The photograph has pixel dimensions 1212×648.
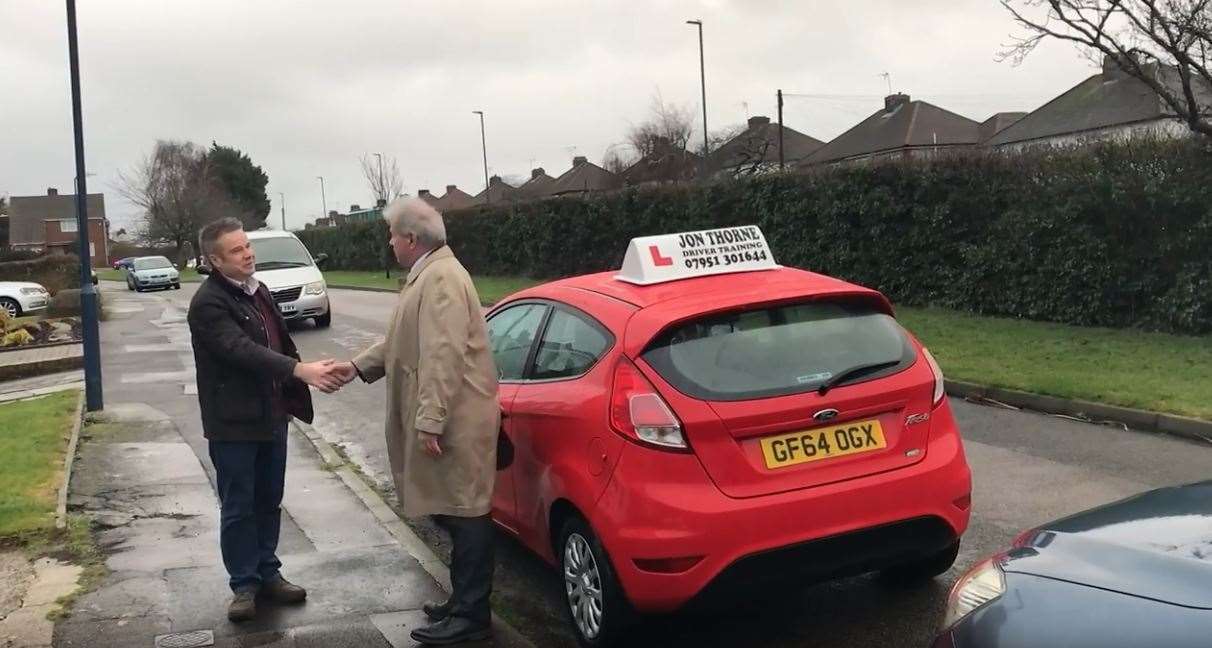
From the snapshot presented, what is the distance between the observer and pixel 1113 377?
368 inches

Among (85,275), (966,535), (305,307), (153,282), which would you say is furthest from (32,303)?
(966,535)

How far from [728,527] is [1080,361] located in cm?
826

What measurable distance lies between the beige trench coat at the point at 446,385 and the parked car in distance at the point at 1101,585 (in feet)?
6.27

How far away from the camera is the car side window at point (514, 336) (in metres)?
4.82

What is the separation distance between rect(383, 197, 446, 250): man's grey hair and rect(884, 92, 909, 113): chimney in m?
52.9

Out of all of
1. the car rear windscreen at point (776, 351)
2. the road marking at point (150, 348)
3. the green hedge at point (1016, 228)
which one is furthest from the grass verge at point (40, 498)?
the green hedge at point (1016, 228)

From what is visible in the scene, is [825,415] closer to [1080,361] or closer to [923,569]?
[923,569]

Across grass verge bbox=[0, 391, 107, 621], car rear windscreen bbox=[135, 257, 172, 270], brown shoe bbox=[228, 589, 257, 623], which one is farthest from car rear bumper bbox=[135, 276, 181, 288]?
brown shoe bbox=[228, 589, 257, 623]

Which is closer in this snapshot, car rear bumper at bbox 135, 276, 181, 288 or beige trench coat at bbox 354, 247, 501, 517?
beige trench coat at bbox 354, 247, 501, 517

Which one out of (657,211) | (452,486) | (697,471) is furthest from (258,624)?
(657,211)

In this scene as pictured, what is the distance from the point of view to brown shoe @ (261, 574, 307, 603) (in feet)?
14.9

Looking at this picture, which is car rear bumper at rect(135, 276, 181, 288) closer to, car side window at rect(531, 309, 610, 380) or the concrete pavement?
the concrete pavement

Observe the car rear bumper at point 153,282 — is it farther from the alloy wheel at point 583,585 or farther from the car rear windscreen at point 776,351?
the car rear windscreen at point 776,351

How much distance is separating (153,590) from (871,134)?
51.1 metres
